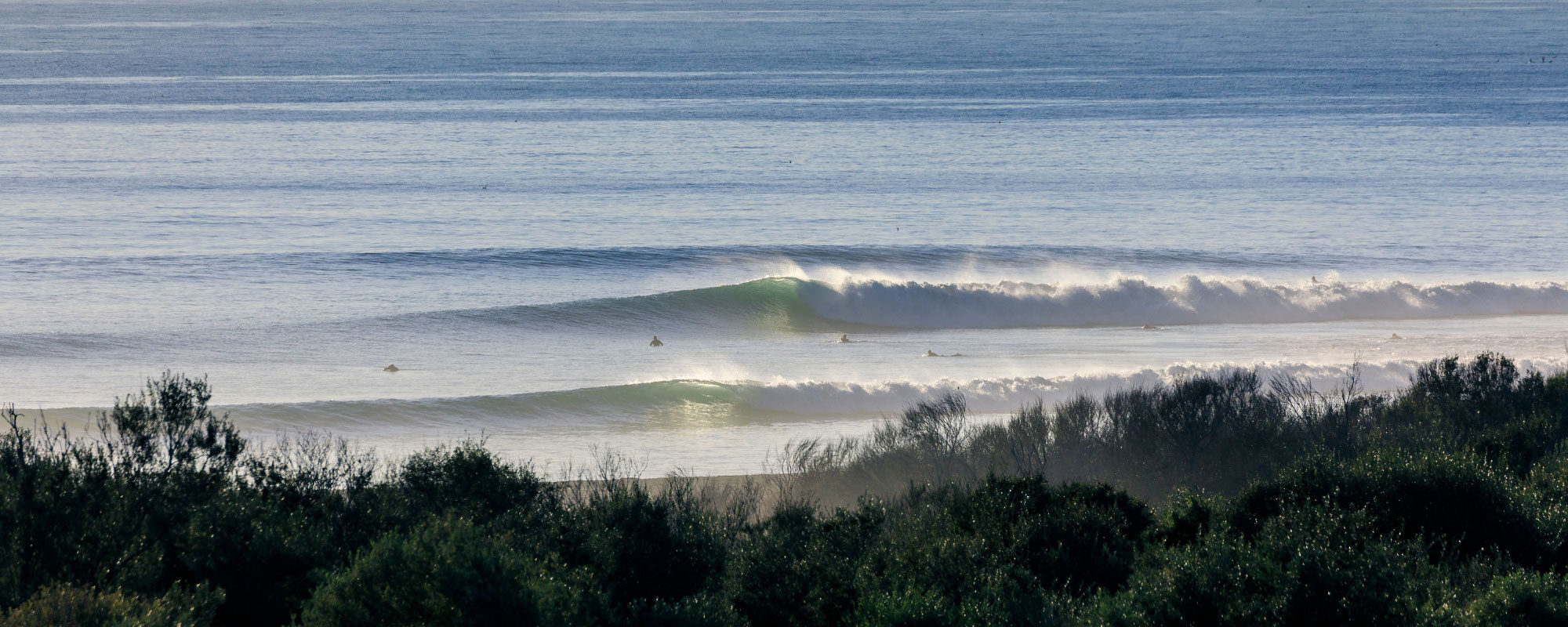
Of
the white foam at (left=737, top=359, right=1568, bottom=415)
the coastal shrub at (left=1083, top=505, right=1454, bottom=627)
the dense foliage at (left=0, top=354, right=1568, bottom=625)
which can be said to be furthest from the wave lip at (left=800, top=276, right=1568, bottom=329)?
the coastal shrub at (left=1083, top=505, right=1454, bottom=627)

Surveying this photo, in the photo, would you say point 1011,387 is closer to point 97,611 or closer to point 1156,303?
point 1156,303

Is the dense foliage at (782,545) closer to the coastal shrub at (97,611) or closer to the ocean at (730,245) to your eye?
the coastal shrub at (97,611)

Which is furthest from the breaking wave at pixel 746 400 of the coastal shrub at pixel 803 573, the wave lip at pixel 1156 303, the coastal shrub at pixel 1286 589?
the coastal shrub at pixel 1286 589

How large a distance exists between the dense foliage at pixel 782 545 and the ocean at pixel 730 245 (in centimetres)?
614

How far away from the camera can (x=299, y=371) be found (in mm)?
21516

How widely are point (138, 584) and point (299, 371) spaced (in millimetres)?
14644

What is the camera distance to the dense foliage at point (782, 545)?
6961mm

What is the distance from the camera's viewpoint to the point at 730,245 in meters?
32.5

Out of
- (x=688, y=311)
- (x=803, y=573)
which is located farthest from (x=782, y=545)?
(x=688, y=311)

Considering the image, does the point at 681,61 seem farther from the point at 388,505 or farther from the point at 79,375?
the point at 388,505

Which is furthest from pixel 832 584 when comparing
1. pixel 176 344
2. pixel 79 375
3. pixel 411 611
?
pixel 176 344

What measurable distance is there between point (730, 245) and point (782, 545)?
23661 millimetres

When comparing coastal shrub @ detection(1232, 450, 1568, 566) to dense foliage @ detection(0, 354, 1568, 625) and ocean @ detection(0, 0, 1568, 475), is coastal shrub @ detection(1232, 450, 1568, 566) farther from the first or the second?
ocean @ detection(0, 0, 1568, 475)

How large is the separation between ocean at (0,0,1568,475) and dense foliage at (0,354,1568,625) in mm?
6140
